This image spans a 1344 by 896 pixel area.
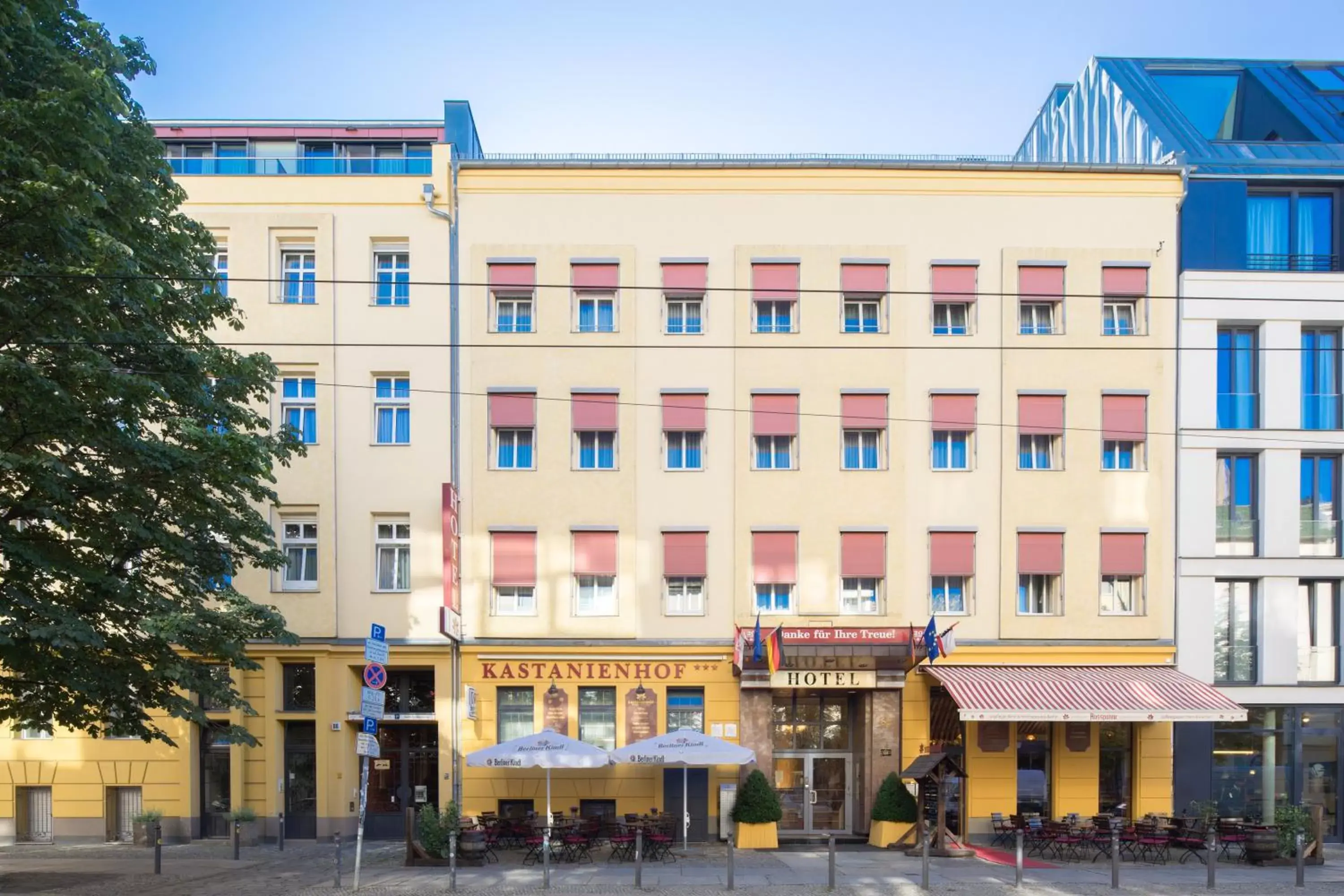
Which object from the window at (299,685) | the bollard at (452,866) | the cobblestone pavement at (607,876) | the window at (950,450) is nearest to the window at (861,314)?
the window at (950,450)

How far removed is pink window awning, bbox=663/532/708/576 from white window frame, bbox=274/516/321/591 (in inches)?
309

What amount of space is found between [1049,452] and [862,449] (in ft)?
14.2

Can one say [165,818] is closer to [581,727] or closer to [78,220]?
[581,727]

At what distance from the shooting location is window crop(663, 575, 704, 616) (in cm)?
2372

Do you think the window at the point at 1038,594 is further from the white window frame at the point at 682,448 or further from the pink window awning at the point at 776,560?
the white window frame at the point at 682,448

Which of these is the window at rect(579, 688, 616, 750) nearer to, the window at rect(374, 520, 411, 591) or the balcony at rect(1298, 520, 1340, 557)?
the window at rect(374, 520, 411, 591)

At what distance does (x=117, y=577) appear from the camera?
15531 mm

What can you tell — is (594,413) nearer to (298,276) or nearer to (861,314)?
(861,314)

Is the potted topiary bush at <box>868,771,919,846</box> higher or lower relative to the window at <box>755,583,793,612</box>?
lower

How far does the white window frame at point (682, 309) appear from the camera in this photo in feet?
79.2

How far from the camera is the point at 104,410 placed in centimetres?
1460

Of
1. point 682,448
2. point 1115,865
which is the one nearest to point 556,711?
point 682,448

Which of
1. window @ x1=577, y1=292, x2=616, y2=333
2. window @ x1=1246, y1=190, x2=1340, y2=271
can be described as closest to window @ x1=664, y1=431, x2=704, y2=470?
window @ x1=577, y1=292, x2=616, y2=333

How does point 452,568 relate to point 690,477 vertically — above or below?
below
